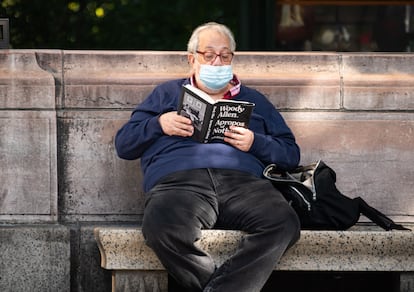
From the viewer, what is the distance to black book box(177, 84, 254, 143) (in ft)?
17.3

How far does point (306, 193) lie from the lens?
5551 mm

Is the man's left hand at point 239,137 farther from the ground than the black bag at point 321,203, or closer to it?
farther from the ground

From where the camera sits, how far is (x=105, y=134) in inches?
235

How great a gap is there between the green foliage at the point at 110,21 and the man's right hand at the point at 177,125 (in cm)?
404

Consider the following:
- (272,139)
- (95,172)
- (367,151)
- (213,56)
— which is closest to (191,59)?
(213,56)

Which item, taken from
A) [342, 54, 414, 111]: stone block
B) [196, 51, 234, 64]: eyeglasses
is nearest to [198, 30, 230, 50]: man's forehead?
[196, 51, 234, 64]: eyeglasses

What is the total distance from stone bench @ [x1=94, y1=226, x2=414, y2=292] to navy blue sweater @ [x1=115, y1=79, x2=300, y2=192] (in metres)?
0.35

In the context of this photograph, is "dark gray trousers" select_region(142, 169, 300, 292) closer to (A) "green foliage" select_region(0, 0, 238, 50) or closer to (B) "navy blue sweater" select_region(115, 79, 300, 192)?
(B) "navy blue sweater" select_region(115, 79, 300, 192)

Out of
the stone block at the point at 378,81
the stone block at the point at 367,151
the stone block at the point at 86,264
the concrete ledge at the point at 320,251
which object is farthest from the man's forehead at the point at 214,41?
the stone block at the point at 86,264

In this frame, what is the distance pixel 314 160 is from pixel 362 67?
1.81 ft

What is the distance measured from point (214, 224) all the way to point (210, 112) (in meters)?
0.54

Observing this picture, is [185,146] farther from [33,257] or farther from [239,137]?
[33,257]

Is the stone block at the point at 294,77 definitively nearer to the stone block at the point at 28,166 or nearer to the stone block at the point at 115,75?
the stone block at the point at 115,75

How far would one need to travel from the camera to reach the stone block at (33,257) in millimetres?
5859
